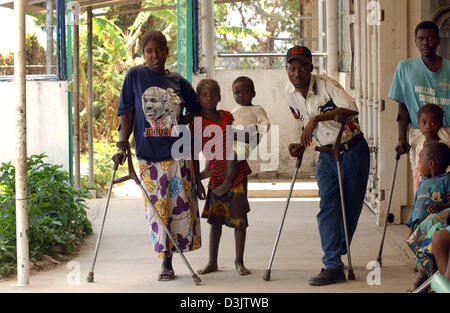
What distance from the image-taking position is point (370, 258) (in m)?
→ 6.34

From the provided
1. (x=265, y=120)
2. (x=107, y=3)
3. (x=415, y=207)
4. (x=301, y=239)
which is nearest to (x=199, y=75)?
(x=107, y=3)

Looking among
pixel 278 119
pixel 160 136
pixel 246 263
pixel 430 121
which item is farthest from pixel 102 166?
pixel 430 121

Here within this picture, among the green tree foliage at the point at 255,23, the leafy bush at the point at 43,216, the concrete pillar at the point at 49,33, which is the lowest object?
the leafy bush at the point at 43,216

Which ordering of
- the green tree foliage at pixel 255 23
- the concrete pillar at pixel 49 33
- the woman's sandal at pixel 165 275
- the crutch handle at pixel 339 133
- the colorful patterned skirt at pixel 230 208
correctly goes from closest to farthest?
the crutch handle at pixel 339 133 → the woman's sandal at pixel 165 275 → the colorful patterned skirt at pixel 230 208 → the concrete pillar at pixel 49 33 → the green tree foliage at pixel 255 23

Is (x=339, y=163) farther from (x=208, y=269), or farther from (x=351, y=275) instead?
(x=208, y=269)

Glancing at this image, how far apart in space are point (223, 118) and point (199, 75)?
4348 mm

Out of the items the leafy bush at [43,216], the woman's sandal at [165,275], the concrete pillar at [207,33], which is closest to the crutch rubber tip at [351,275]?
the woman's sandal at [165,275]

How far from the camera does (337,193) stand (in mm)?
5629

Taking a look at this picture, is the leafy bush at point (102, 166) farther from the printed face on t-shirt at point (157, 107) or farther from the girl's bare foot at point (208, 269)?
the printed face on t-shirt at point (157, 107)

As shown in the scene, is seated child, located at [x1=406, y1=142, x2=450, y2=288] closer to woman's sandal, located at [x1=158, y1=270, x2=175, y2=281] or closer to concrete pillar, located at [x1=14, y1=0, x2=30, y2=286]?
woman's sandal, located at [x1=158, y1=270, x2=175, y2=281]

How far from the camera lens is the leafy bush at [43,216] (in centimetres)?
609

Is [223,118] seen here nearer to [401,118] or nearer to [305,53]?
[305,53]

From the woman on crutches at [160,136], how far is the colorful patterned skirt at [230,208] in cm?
24

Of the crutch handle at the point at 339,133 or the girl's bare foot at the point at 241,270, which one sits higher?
the crutch handle at the point at 339,133
